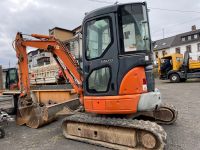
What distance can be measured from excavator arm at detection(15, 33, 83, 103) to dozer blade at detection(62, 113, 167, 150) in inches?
30.7

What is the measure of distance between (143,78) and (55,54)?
285 centimetres

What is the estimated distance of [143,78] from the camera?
4.61 metres

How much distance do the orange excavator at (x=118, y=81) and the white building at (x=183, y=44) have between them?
129ft

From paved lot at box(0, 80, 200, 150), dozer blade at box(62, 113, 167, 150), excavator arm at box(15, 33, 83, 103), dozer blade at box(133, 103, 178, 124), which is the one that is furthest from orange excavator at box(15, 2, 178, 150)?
dozer blade at box(133, 103, 178, 124)

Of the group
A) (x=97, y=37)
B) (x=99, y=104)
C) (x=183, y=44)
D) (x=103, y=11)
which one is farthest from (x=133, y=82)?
(x=183, y=44)

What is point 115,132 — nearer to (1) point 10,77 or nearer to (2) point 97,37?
(2) point 97,37

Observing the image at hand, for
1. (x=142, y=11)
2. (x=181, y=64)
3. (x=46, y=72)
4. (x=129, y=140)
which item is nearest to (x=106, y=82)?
(x=129, y=140)

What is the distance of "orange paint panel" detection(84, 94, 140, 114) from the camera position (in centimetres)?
450

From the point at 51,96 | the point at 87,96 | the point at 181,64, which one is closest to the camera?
the point at 87,96

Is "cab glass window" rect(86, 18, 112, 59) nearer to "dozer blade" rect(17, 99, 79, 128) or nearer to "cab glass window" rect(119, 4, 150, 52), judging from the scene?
"cab glass window" rect(119, 4, 150, 52)

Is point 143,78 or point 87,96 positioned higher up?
point 143,78

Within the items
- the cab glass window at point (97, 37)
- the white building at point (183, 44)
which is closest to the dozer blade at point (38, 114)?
the cab glass window at point (97, 37)

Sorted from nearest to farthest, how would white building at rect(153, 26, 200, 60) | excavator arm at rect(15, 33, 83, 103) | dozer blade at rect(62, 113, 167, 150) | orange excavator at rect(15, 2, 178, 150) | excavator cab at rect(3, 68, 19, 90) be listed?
dozer blade at rect(62, 113, 167, 150) → orange excavator at rect(15, 2, 178, 150) → excavator arm at rect(15, 33, 83, 103) → excavator cab at rect(3, 68, 19, 90) → white building at rect(153, 26, 200, 60)

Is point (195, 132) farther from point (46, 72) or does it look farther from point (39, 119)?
point (46, 72)
